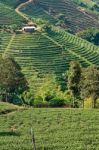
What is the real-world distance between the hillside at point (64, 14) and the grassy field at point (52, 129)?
7020cm

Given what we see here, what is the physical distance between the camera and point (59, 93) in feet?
232

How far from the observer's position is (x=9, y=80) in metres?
62.8

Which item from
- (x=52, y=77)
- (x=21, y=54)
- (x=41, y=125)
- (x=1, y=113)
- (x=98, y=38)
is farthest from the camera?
(x=98, y=38)

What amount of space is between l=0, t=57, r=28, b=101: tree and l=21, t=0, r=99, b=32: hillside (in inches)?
2227

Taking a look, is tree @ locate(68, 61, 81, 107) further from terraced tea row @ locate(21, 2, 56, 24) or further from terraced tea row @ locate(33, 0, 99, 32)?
terraced tea row @ locate(33, 0, 99, 32)

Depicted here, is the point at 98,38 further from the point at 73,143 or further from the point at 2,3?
the point at 73,143

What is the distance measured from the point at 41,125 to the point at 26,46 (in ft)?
150

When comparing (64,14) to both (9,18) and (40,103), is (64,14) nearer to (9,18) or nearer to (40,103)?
(9,18)

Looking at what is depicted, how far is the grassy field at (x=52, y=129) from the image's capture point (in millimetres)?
44594

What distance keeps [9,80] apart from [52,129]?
16.7 metres

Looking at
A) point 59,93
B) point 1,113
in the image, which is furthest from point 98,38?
point 1,113

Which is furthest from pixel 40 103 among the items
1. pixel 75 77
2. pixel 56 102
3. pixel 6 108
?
pixel 6 108

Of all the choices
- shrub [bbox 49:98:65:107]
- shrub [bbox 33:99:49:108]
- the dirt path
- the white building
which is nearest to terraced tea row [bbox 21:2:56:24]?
the dirt path

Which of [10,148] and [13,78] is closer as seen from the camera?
[10,148]
